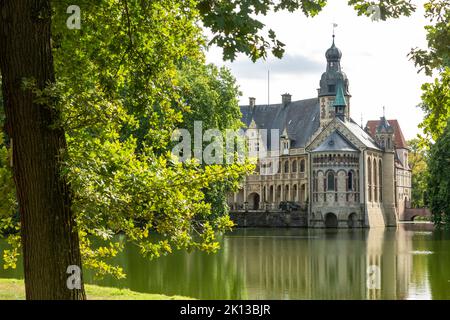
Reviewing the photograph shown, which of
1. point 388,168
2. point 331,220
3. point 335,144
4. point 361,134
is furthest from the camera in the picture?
point 388,168

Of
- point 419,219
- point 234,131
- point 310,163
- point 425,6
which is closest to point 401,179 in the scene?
point 419,219

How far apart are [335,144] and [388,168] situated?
9309mm

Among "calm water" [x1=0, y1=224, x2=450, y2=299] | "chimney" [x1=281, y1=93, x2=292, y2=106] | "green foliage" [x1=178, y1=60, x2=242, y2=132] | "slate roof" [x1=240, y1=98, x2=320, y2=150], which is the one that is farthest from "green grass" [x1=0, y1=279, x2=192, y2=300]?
"chimney" [x1=281, y1=93, x2=292, y2=106]

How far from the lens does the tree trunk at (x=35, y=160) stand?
22.6 feet

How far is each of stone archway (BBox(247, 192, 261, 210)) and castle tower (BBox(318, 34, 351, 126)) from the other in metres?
13.6

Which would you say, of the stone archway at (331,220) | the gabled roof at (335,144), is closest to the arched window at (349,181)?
the gabled roof at (335,144)

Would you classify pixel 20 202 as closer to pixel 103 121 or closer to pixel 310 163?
pixel 103 121

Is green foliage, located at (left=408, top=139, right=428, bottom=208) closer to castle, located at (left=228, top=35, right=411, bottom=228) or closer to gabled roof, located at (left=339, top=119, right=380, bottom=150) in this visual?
castle, located at (left=228, top=35, right=411, bottom=228)

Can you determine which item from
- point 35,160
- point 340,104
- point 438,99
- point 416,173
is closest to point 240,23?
point 35,160

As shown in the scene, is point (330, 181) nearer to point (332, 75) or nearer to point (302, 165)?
point (302, 165)

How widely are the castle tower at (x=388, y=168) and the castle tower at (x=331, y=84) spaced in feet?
15.4

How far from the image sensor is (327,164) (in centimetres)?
7238

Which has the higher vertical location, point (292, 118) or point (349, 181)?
point (292, 118)

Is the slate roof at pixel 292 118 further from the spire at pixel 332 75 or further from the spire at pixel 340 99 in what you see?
the spire at pixel 340 99
